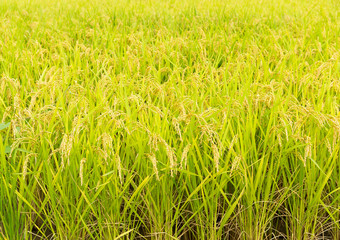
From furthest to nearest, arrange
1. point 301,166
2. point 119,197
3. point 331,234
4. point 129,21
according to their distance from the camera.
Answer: point 129,21 < point 331,234 < point 301,166 < point 119,197

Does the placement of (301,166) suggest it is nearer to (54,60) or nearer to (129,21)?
(54,60)

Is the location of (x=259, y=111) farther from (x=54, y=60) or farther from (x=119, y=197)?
(x=54, y=60)

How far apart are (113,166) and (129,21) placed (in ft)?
11.3

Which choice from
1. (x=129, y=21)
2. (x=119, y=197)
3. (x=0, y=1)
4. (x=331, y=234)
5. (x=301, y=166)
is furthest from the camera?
(x=0, y=1)

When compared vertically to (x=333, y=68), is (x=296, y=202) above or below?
below

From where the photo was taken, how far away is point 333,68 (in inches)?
97.2

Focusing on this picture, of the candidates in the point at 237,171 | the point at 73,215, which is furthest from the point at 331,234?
the point at 73,215

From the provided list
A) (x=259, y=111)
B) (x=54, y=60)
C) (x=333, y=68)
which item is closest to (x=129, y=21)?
(x=54, y=60)

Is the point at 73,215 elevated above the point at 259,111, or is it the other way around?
the point at 259,111

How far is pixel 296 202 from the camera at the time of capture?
5.70ft

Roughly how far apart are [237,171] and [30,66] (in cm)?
161

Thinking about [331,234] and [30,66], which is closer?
[331,234]

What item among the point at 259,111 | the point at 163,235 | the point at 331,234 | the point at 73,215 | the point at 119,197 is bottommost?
the point at 331,234

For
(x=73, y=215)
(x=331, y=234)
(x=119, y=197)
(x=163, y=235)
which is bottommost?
(x=331, y=234)
